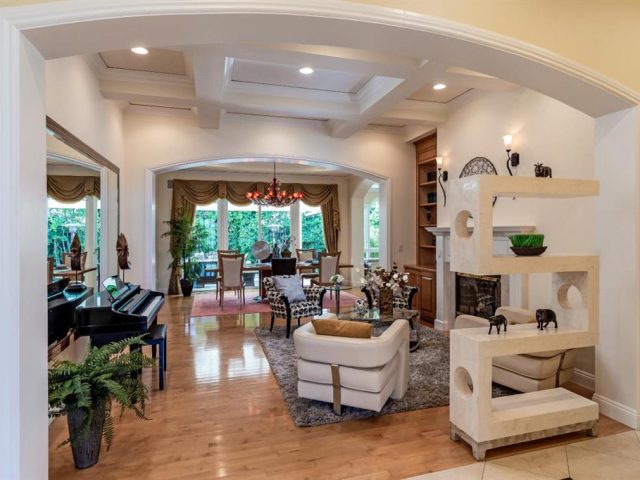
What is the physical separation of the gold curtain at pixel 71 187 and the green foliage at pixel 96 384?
1.35m

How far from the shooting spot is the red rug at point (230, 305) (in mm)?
7430

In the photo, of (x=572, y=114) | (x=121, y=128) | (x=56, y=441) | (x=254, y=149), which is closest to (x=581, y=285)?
(x=572, y=114)

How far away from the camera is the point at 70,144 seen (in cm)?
352

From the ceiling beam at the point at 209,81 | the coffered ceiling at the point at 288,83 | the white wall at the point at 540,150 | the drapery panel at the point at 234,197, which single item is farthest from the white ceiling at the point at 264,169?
the white wall at the point at 540,150

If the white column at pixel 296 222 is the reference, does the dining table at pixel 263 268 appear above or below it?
below

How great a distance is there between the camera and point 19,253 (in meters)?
1.77

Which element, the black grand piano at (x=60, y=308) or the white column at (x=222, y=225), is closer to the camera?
the black grand piano at (x=60, y=308)

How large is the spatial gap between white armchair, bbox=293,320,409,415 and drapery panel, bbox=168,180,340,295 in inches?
282

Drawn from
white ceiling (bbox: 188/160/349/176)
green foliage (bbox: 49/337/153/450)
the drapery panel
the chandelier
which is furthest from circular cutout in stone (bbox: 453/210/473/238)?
the drapery panel

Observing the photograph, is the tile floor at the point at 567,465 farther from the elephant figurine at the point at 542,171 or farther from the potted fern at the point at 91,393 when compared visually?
the elephant figurine at the point at 542,171

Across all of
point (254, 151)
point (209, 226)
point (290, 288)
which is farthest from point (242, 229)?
point (290, 288)

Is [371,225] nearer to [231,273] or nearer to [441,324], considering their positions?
[231,273]

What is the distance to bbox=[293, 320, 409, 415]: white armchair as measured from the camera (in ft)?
9.92

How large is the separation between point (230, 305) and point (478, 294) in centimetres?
494
